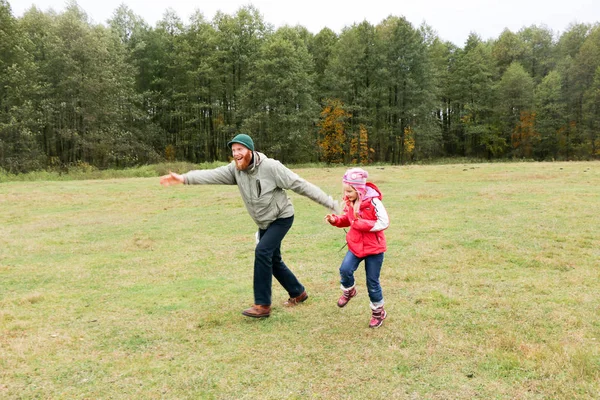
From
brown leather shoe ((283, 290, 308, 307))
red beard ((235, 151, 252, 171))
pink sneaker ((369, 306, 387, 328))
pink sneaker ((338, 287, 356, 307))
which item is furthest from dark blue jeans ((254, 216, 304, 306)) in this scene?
pink sneaker ((369, 306, 387, 328))

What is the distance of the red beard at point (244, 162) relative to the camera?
5.79m

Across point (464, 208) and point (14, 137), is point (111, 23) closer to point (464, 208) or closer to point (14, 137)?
point (14, 137)

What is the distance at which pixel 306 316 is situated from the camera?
6312 millimetres

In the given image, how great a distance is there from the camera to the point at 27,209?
58.6 ft

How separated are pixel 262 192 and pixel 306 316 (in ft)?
6.29

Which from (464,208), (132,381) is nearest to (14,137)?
(464,208)

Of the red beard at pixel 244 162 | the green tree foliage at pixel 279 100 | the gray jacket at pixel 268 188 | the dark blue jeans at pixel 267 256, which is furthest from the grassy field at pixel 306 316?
the green tree foliage at pixel 279 100

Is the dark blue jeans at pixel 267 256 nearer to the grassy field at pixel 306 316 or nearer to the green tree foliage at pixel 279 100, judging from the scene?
the grassy field at pixel 306 316

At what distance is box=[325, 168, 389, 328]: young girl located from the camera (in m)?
5.62

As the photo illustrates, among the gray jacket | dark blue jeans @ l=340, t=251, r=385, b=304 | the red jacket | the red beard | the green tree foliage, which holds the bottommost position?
dark blue jeans @ l=340, t=251, r=385, b=304

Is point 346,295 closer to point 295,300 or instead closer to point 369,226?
point 295,300

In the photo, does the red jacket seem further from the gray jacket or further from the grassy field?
the grassy field

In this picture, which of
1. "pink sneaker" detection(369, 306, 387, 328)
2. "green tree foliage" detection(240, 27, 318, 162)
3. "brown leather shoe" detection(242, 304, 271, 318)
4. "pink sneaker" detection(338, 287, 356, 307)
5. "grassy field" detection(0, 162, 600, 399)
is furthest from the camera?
"green tree foliage" detection(240, 27, 318, 162)

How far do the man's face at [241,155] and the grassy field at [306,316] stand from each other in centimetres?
221
